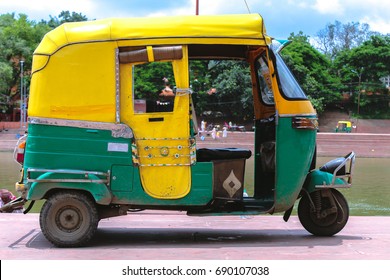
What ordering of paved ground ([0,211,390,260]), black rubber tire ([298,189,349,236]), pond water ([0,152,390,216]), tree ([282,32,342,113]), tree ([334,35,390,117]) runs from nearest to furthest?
1. paved ground ([0,211,390,260])
2. black rubber tire ([298,189,349,236])
3. pond water ([0,152,390,216])
4. tree ([282,32,342,113])
5. tree ([334,35,390,117])

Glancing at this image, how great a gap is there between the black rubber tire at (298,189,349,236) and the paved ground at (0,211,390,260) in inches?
5.2

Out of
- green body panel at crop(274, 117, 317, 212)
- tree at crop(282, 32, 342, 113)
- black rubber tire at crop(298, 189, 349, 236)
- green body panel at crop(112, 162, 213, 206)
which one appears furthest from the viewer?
tree at crop(282, 32, 342, 113)

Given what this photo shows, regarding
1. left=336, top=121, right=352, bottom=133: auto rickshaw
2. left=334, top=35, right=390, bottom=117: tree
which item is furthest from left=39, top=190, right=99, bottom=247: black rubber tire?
left=334, top=35, right=390, bottom=117: tree

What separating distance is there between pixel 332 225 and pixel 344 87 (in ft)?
215

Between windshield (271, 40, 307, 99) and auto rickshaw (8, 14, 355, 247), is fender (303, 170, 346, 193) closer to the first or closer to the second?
auto rickshaw (8, 14, 355, 247)

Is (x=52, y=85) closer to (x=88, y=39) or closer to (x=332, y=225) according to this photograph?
(x=88, y=39)

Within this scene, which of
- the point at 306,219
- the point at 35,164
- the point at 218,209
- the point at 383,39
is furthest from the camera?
the point at 383,39

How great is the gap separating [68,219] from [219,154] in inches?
80.1

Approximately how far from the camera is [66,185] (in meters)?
6.39

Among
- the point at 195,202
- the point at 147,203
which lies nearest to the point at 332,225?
the point at 195,202

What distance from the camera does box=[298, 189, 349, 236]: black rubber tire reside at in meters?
7.18

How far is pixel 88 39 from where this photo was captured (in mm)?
6438

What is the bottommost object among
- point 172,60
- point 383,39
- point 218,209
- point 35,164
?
point 218,209

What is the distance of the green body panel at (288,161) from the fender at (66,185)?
211 centimetres
